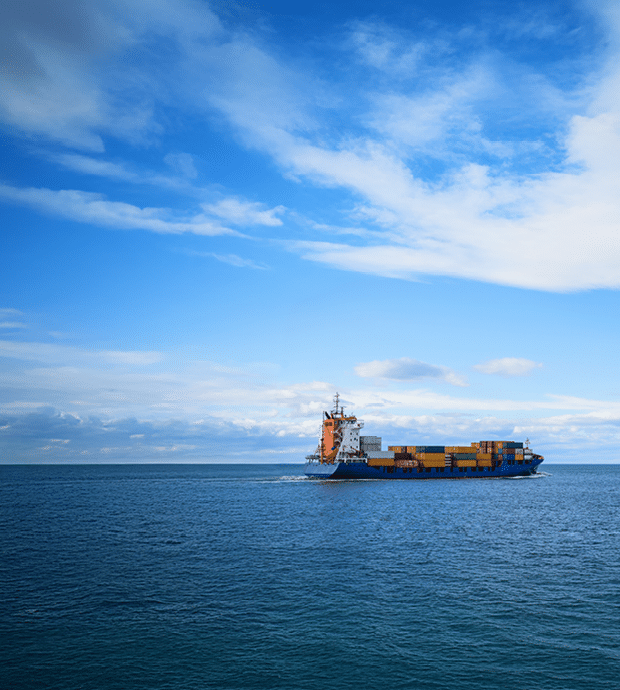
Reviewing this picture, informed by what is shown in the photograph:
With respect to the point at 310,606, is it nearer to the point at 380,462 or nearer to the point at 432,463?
the point at 380,462

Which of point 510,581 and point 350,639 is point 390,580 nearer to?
point 510,581

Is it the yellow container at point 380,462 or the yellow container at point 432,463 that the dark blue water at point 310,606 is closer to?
the yellow container at point 380,462

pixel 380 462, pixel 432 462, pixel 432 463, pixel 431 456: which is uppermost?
pixel 431 456

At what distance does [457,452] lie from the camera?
5719 inches

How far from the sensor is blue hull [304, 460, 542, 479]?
122812 millimetres

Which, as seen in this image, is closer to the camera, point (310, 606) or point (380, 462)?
point (310, 606)

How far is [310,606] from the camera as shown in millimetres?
30719

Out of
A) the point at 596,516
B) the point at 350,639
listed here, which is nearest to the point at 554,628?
the point at 350,639

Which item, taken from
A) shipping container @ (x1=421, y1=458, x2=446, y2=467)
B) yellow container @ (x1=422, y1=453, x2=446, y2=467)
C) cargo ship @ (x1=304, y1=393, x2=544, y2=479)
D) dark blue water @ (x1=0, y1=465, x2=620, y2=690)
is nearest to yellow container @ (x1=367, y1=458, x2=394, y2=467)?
cargo ship @ (x1=304, y1=393, x2=544, y2=479)

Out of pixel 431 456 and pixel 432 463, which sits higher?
pixel 431 456

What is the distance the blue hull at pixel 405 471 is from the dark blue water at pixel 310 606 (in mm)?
59749

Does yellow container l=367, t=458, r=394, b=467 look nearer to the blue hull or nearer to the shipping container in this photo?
the blue hull

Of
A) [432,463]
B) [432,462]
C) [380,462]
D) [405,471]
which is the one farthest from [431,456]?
[380,462]

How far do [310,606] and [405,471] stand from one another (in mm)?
107239
